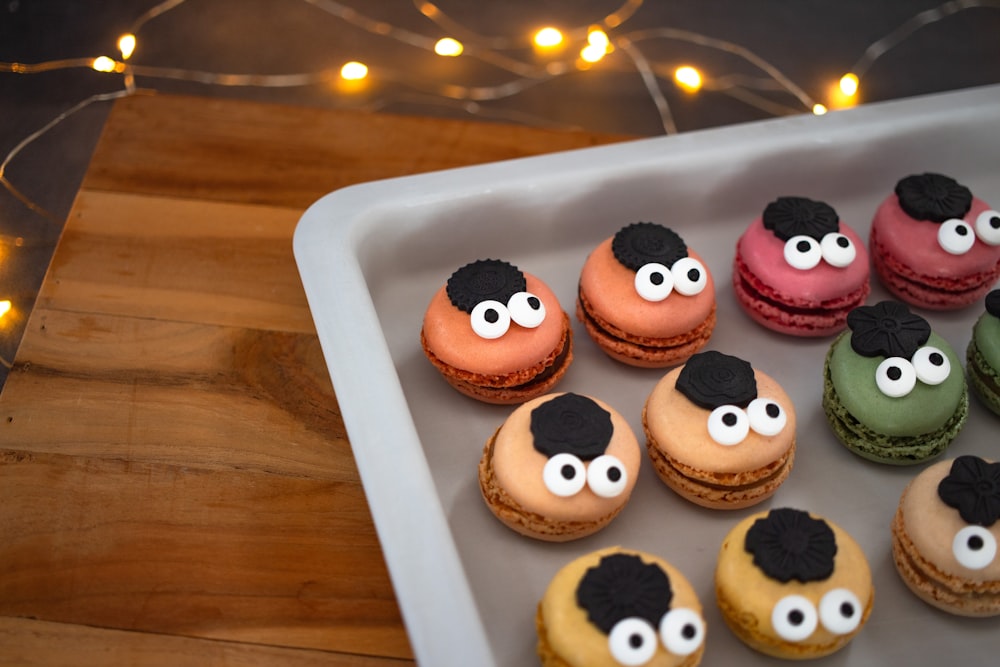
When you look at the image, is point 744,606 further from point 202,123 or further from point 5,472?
point 202,123

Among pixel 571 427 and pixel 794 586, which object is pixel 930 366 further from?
pixel 571 427

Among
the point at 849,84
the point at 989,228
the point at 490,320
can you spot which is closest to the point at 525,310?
the point at 490,320

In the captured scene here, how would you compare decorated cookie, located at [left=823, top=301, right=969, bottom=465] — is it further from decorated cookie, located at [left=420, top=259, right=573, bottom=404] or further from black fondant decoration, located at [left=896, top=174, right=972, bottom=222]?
decorated cookie, located at [left=420, top=259, right=573, bottom=404]

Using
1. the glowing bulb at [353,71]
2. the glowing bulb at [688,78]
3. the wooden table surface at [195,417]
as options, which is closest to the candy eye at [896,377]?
the wooden table surface at [195,417]

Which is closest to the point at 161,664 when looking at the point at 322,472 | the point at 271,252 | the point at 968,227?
the point at 322,472

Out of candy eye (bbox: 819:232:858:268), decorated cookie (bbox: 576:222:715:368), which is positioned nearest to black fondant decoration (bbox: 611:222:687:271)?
decorated cookie (bbox: 576:222:715:368)

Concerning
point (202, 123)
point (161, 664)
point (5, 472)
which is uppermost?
point (202, 123)

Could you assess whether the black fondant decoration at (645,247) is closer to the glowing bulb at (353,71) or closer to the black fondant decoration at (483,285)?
the black fondant decoration at (483,285)
